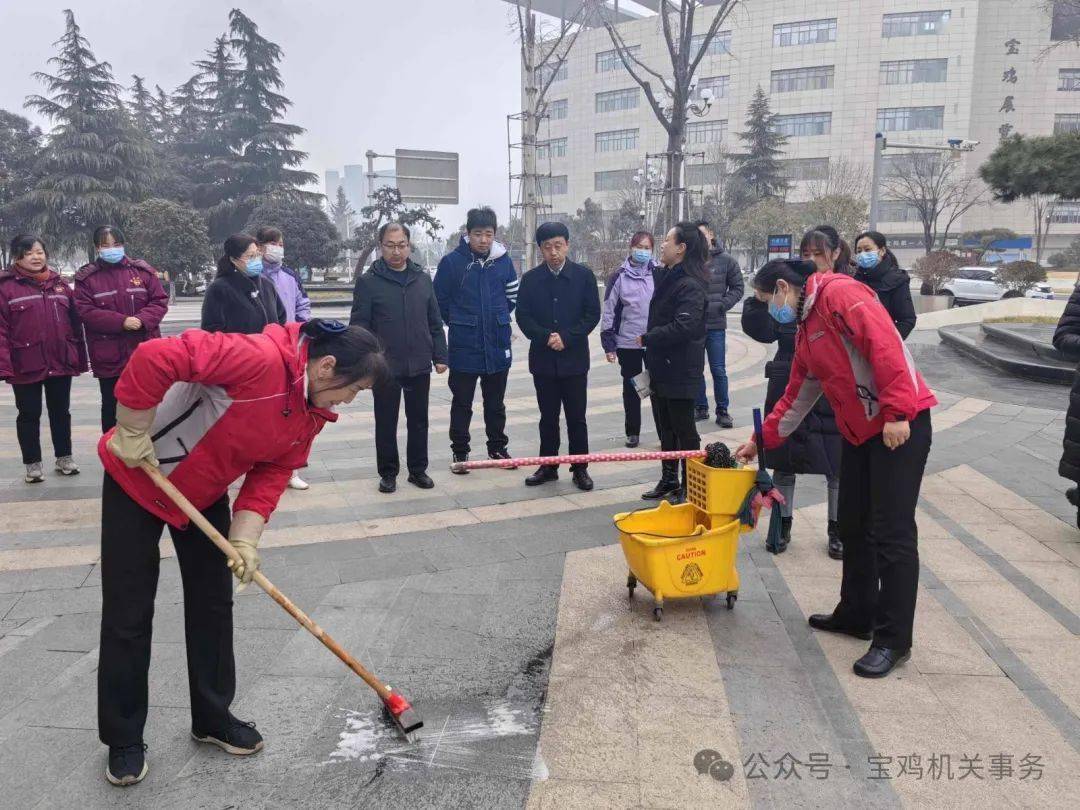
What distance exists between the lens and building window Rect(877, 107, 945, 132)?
5562cm

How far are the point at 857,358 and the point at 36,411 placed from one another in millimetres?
5368

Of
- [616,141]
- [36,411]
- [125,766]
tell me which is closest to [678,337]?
[125,766]

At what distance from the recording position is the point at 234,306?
5281mm

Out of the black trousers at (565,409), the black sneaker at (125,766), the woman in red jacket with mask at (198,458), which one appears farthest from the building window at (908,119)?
the black sneaker at (125,766)

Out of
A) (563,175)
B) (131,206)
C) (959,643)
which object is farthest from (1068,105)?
(959,643)

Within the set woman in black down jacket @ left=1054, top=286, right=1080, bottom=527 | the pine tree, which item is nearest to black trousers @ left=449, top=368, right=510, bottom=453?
woman in black down jacket @ left=1054, top=286, right=1080, bottom=527

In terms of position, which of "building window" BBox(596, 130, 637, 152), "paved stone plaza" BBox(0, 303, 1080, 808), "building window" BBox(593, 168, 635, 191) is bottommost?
"paved stone plaza" BBox(0, 303, 1080, 808)

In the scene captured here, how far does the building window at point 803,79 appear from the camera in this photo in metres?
57.1

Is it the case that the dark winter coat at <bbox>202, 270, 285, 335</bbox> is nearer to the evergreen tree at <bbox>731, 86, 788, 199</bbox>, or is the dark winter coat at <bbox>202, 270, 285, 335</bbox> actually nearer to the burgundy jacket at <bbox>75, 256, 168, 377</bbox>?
the burgundy jacket at <bbox>75, 256, 168, 377</bbox>

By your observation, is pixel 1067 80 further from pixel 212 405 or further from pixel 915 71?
pixel 212 405

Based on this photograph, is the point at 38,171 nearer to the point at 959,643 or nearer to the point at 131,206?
the point at 131,206

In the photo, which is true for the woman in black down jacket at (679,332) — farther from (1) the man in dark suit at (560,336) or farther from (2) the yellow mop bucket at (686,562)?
(2) the yellow mop bucket at (686,562)

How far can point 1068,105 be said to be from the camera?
182 ft

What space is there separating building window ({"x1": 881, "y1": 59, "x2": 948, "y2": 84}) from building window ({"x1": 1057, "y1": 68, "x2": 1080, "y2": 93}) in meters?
8.25
